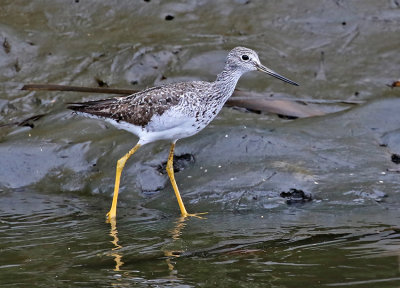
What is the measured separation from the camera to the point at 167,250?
690cm

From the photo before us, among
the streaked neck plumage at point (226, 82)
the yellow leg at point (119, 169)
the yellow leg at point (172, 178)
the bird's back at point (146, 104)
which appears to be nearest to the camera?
the yellow leg at point (172, 178)

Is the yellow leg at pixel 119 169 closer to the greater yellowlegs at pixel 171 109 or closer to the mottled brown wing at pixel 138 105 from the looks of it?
the greater yellowlegs at pixel 171 109

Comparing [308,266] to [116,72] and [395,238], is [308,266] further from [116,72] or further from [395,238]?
[116,72]

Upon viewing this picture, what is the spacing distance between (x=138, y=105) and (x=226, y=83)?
1.07 meters

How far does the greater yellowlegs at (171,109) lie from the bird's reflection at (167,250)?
245 mm

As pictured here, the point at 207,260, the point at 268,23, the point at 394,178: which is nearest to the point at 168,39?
the point at 268,23

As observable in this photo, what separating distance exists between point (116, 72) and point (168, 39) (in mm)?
964

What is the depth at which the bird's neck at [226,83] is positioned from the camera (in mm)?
8734

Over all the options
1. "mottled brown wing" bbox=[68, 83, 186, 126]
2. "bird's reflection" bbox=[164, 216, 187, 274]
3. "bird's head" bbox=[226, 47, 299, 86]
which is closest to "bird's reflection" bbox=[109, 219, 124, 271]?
"bird's reflection" bbox=[164, 216, 187, 274]

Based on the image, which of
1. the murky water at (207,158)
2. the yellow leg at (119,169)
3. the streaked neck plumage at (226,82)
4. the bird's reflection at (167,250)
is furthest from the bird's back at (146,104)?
the bird's reflection at (167,250)

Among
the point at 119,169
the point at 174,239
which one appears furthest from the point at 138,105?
the point at 174,239

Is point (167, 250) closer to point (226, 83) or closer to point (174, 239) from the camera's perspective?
point (174, 239)

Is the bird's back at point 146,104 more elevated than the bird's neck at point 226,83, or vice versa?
the bird's neck at point 226,83

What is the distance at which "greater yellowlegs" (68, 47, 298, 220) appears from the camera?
8.40 metres
